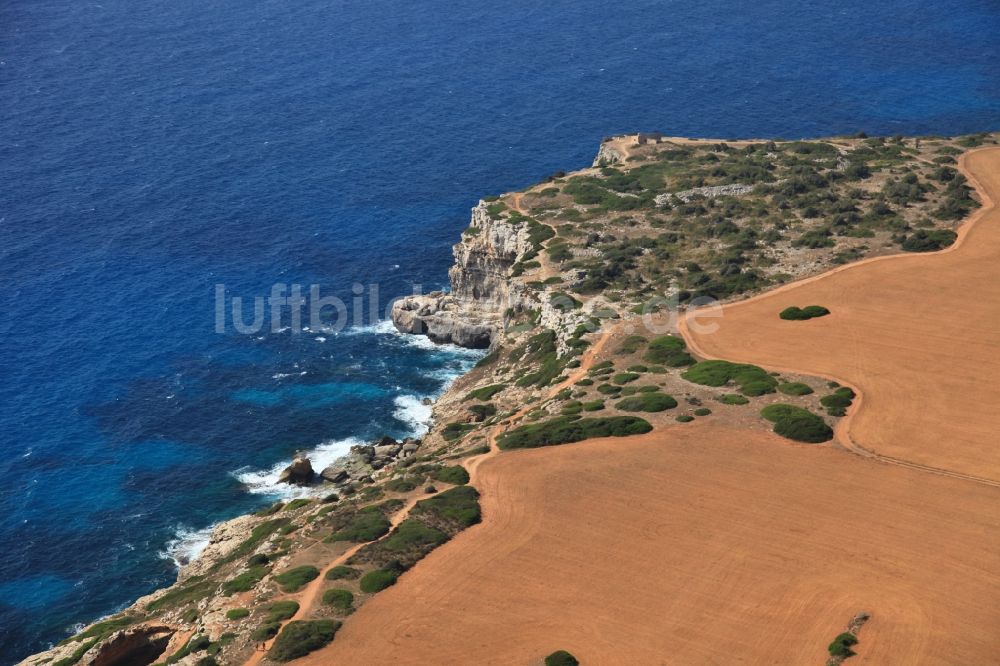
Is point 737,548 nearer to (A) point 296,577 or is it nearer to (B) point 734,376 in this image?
(B) point 734,376

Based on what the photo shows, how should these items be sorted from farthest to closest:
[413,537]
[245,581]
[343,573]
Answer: [245,581], [413,537], [343,573]

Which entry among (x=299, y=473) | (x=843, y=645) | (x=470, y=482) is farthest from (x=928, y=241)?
(x=299, y=473)

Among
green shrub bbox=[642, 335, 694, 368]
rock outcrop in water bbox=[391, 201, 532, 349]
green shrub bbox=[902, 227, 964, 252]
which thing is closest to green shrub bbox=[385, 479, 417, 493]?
green shrub bbox=[642, 335, 694, 368]

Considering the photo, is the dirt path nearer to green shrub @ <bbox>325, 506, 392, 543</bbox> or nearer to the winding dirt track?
green shrub @ <bbox>325, 506, 392, 543</bbox>

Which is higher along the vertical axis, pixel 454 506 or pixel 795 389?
pixel 454 506

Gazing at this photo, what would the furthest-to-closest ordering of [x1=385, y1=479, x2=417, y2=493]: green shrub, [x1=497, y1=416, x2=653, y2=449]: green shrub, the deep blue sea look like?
the deep blue sea → [x1=497, y1=416, x2=653, y2=449]: green shrub → [x1=385, y1=479, x2=417, y2=493]: green shrub

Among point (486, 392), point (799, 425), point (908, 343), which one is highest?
point (799, 425)
